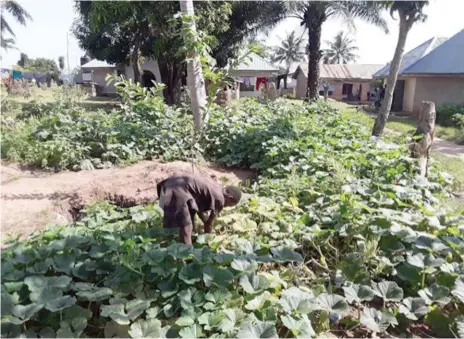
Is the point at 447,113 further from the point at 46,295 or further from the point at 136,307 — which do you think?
the point at 46,295

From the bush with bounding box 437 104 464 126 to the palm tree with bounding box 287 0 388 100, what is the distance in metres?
5.07

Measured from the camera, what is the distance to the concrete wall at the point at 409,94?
20.2 metres

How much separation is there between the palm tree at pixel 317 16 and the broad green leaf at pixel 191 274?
608 inches

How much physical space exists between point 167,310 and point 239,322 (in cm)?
45

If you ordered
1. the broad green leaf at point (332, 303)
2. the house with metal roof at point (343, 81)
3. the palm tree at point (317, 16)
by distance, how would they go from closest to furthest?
the broad green leaf at point (332, 303)
the palm tree at point (317, 16)
the house with metal roof at point (343, 81)

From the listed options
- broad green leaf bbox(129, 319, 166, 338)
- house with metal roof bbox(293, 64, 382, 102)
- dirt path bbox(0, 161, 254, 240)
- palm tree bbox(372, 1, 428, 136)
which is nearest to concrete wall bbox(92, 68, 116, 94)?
house with metal roof bbox(293, 64, 382, 102)

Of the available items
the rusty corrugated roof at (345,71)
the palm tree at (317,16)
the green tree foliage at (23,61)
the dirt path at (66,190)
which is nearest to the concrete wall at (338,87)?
the rusty corrugated roof at (345,71)

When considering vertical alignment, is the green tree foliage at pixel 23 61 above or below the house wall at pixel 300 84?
above

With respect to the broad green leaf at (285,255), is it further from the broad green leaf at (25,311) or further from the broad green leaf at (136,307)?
the broad green leaf at (25,311)

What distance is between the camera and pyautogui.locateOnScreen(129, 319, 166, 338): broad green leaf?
2.02 m

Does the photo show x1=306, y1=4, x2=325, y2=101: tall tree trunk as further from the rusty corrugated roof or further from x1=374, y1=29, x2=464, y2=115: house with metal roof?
the rusty corrugated roof

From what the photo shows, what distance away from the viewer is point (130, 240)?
2.76m

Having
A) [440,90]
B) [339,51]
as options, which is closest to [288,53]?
[339,51]

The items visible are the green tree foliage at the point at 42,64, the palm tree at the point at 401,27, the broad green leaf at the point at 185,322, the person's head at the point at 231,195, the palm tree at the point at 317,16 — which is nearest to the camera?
the broad green leaf at the point at 185,322
